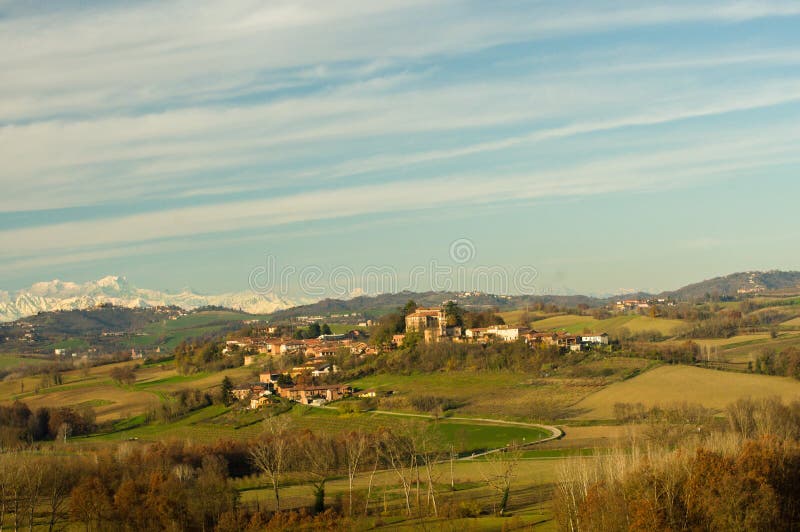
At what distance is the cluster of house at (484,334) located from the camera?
101m

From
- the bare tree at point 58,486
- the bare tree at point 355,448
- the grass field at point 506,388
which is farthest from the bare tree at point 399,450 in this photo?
the bare tree at point 58,486

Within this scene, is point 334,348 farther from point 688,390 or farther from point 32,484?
point 32,484

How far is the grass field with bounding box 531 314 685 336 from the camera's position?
123m

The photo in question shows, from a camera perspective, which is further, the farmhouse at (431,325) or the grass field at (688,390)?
the farmhouse at (431,325)

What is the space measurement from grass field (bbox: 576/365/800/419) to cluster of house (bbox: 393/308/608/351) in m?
18.6

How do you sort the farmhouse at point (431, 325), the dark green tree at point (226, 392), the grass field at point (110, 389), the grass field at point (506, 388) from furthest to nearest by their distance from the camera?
the farmhouse at point (431, 325), the grass field at point (110, 389), the dark green tree at point (226, 392), the grass field at point (506, 388)

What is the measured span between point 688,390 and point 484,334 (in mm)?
34791

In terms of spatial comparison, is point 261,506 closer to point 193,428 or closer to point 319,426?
point 319,426

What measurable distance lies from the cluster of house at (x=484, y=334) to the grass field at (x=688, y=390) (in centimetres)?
1856

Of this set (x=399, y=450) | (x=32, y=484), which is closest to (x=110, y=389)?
(x=399, y=450)

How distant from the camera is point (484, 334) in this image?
106500 millimetres

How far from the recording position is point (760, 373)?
8256 cm

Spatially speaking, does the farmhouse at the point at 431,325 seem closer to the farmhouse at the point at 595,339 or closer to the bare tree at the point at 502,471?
the farmhouse at the point at 595,339

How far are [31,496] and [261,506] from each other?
11.9 m
